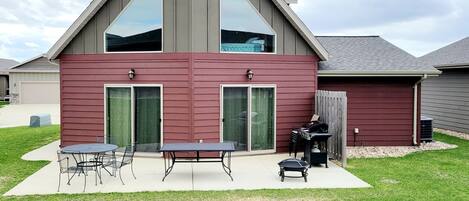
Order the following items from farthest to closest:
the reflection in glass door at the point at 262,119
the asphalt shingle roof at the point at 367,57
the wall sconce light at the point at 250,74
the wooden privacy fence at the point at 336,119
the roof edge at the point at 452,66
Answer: the roof edge at the point at 452,66, the asphalt shingle roof at the point at 367,57, the reflection in glass door at the point at 262,119, the wall sconce light at the point at 250,74, the wooden privacy fence at the point at 336,119

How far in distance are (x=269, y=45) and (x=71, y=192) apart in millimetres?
5839

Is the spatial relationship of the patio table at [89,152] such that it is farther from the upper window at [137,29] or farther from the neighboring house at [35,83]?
the neighboring house at [35,83]

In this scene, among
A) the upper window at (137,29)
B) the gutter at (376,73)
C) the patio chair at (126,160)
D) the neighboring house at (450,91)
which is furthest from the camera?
the neighboring house at (450,91)

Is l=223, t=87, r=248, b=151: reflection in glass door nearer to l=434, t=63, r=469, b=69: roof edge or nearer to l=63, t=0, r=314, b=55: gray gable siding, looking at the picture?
l=63, t=0, r=314, b=55: gray gable siding

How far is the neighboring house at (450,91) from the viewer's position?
604 inches

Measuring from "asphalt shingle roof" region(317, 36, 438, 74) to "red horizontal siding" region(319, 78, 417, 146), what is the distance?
0.44m

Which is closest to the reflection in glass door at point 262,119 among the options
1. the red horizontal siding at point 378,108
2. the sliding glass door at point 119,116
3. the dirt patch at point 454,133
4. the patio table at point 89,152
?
the red horizontal siding at point 378,108

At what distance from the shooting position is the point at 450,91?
16250 mm

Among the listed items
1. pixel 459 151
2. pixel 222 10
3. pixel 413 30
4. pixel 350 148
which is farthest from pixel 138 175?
pixel 413 30

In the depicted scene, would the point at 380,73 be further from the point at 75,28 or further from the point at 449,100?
the point at 75,28

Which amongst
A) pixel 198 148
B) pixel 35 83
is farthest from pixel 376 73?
pixel 35 83

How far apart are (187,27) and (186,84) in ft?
4.36

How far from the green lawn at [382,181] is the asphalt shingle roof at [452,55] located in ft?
17.1

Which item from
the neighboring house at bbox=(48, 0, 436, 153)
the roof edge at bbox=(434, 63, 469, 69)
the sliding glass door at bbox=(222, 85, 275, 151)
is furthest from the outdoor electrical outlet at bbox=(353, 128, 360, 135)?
the roof edge at bbox=(434, 63, 469, 69)
